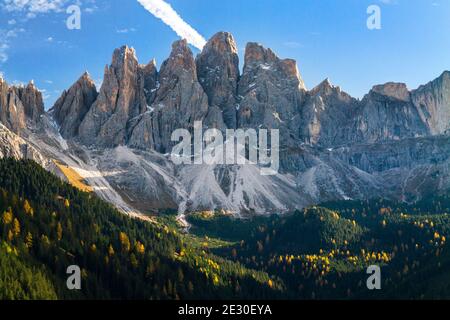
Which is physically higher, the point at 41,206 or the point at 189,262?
the point at 41,206

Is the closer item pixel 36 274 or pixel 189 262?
pixel 36 274

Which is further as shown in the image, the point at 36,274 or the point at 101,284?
the point at 101,284
